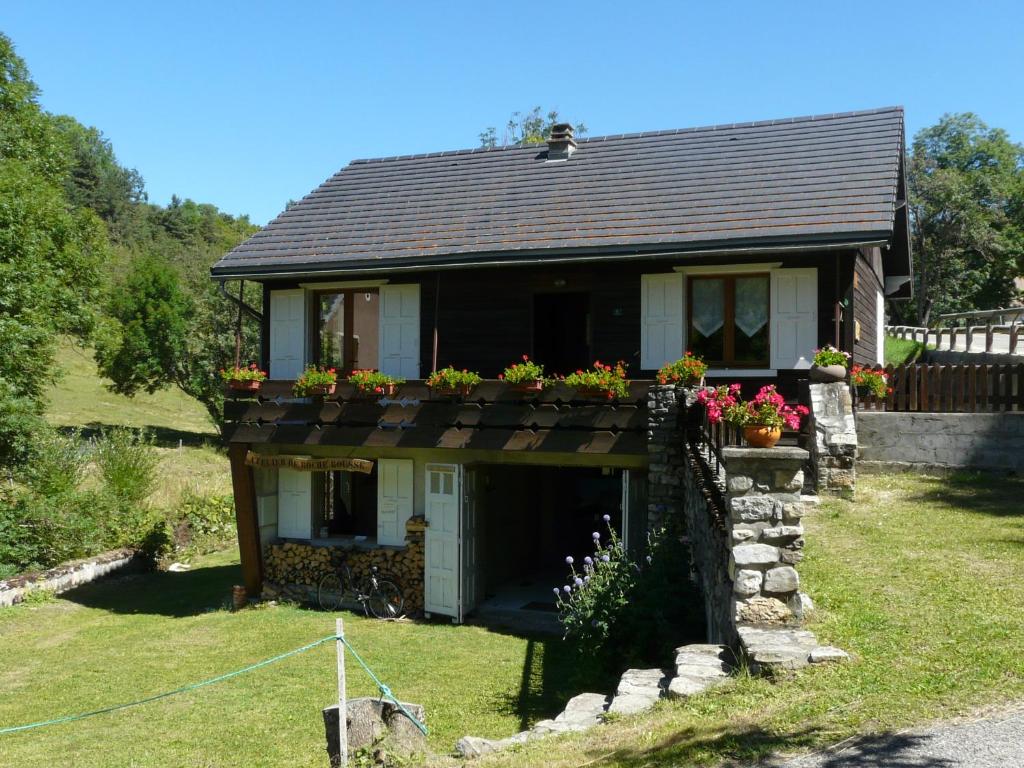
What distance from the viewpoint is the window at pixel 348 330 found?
52.0ft

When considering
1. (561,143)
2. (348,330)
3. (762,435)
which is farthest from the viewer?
(561,143)

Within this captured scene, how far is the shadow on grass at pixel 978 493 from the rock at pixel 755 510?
5662mm

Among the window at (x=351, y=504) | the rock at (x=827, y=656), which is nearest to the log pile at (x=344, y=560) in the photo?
the window at (x=351, y=504)

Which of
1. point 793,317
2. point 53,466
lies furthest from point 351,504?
point 793,317

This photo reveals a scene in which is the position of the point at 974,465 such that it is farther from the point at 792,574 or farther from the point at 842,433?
the point at 792,574

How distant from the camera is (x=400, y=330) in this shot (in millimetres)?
15484

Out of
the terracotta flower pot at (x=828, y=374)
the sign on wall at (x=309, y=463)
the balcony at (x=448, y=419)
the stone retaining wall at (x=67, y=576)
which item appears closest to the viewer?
the terracotta flower pot at (x=828, y=374)

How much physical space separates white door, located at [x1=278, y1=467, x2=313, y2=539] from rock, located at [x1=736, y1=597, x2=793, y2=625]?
431 inches

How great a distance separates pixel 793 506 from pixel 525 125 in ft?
130

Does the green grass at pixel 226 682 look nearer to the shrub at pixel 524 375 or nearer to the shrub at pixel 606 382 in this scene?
the shrub at pixel 606 382

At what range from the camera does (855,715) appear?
16.9 ft

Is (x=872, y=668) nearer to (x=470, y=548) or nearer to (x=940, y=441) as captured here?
(x=940, y=441)

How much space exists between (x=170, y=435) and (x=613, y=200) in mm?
29276

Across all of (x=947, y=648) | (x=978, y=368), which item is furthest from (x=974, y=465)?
(x=947, y=648)
